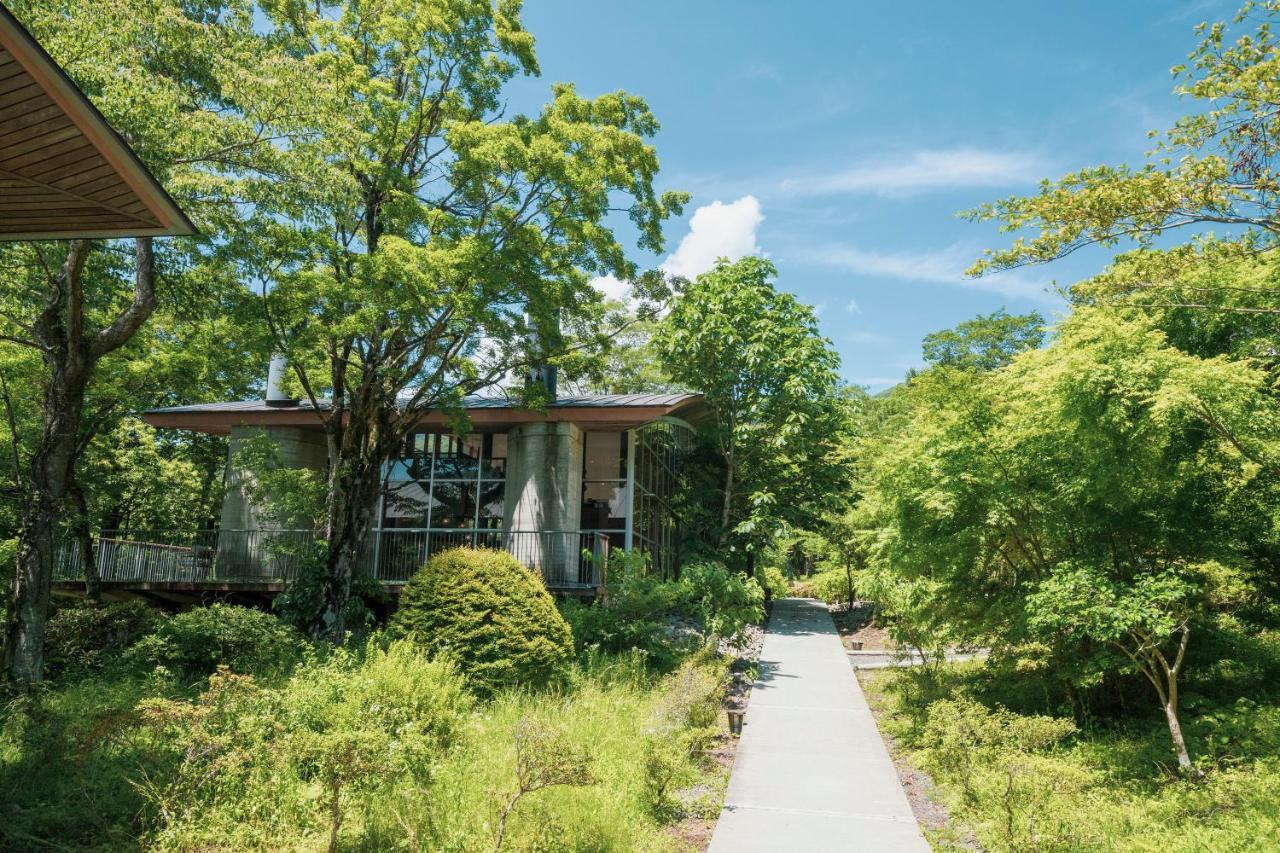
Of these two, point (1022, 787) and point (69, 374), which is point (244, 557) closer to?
point (69, 374)

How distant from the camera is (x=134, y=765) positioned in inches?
246

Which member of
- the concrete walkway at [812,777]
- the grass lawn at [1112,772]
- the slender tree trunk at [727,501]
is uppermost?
the slender tree trunk at [727,501]

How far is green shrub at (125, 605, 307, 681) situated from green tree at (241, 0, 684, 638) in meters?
2.46

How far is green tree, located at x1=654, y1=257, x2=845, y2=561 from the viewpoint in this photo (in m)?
19.0

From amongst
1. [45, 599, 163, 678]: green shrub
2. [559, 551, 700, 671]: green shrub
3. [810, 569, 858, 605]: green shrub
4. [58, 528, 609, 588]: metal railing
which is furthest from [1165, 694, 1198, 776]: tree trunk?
[810, 569, 858, 605]: green shrub

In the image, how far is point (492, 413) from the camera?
17203 millimetres

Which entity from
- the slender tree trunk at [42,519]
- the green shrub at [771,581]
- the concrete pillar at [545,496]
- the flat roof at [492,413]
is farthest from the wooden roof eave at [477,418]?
the slender tree trunk at [42,519]

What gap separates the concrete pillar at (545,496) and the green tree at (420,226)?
7.09 feet

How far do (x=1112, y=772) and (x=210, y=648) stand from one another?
10.2m

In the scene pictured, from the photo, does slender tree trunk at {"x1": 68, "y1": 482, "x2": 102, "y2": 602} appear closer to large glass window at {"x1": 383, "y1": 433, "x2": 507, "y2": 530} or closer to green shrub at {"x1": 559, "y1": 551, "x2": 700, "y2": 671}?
large glass window at {"x1": 383, "y1": 433, "x2": 507, "y2": 530}

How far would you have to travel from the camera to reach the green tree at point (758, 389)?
18984 mm

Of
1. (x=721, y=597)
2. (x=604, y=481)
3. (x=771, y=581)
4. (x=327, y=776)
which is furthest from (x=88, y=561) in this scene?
(x=771, y=581)

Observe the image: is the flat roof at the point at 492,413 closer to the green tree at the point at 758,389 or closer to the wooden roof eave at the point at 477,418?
the wooden roof eave at the point at 477,418

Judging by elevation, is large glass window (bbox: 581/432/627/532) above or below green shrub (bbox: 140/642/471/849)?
above
